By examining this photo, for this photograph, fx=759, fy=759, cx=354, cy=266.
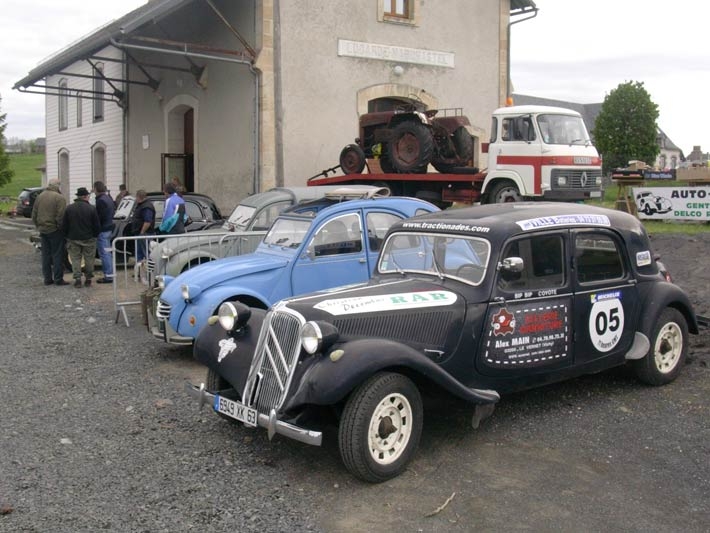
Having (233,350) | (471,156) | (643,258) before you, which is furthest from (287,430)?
(471,156)

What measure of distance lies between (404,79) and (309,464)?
15.9 m

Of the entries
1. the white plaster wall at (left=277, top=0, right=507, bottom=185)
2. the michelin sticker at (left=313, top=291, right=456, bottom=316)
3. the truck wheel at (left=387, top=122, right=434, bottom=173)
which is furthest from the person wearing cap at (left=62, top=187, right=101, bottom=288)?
the michelin sticker at (left=313, top=291, right=456, bottom=316)

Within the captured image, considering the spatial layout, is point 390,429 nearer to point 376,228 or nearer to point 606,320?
point 606,320

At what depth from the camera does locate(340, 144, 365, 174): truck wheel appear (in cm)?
1677

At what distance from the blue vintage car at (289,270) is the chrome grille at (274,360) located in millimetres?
2226

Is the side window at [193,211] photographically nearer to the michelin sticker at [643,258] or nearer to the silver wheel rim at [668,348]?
the michelin sticker at [643,258]

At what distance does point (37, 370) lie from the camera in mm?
7301

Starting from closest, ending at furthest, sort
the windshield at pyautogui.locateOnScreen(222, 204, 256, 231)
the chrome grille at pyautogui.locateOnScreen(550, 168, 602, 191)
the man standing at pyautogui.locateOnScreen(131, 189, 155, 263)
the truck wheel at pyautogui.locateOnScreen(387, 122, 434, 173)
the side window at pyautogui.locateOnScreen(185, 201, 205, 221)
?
the windshield at pyautogui.locateOnScreen(222, 204, 256, 231) < the man standing at pyautogui.locateOnScreen(131, 189, 155, 263) < the side window at pyautogui.locateOnScreen(185, 201, 205, 221) < the chrome grille at pyautogui.locateOnScreen(550, 168, 602, 191) < the truck wheel at pyautogui.locateOnScreen(387, 122, 434, 173)

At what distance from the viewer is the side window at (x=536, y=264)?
5422 mm

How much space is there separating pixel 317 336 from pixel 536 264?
193cm

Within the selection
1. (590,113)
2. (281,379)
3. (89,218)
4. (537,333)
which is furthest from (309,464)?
(590,113)

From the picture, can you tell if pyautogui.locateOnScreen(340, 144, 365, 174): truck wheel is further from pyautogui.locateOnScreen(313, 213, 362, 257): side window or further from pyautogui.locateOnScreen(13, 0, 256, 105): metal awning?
pyautogui.locateOnScreen(313, 213, 362, 257): side window

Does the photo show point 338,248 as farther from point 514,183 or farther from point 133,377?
point 514,183

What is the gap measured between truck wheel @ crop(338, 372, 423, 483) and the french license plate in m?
0.59
